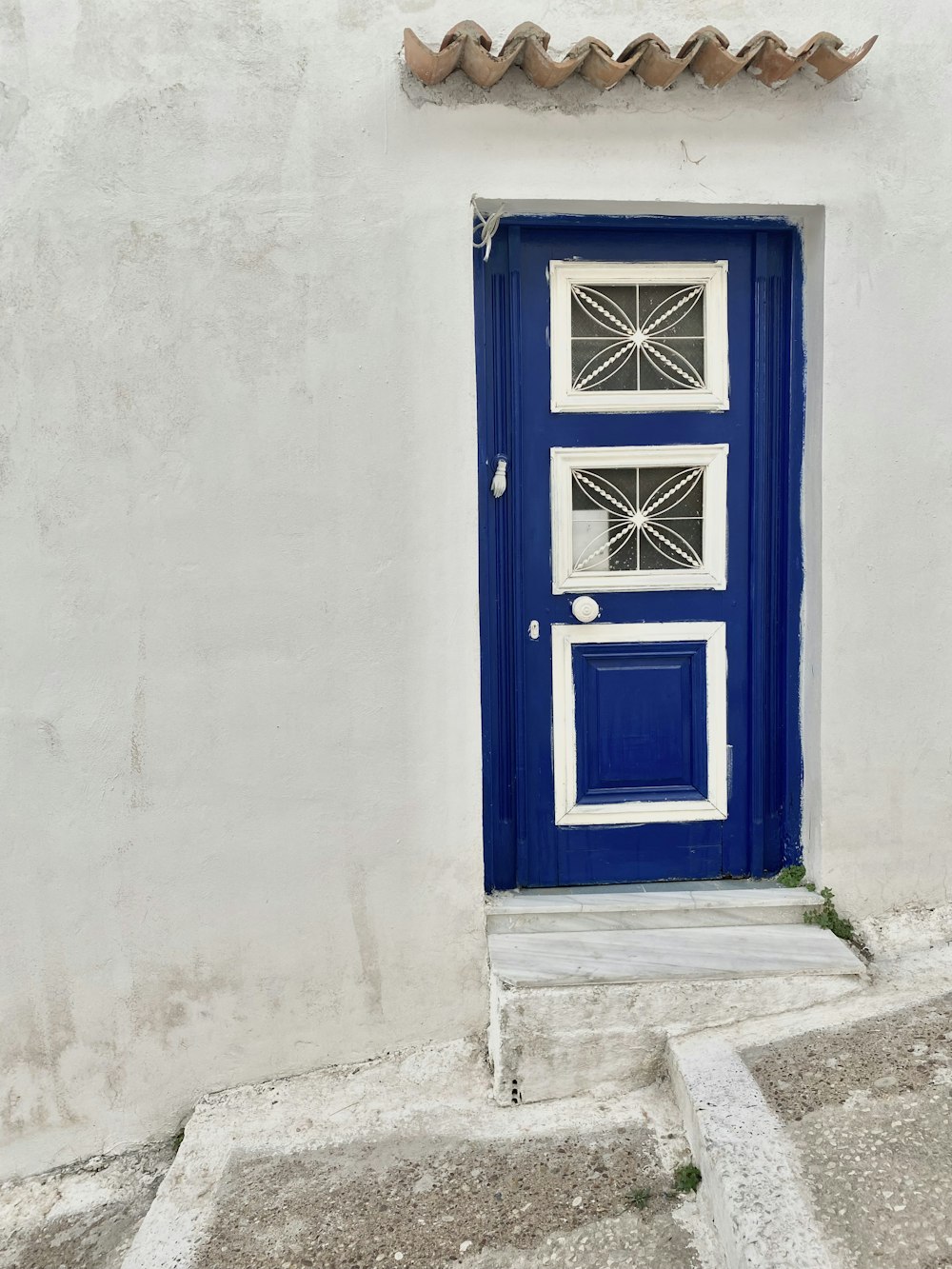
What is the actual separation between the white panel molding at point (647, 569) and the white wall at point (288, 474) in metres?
0.38

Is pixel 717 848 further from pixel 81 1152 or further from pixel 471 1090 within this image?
pixel 81 1152

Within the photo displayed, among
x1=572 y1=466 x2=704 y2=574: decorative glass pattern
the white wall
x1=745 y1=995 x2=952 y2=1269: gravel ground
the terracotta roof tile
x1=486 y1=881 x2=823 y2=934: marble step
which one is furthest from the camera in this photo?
x1=572 y1=466 x2=704 y2=574: decorative glass pattern

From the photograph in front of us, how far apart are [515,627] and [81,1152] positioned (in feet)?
7.49

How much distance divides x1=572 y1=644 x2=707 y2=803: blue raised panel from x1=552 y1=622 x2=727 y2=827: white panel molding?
24 mm

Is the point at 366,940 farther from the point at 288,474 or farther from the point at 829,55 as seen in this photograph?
the point at 829,55

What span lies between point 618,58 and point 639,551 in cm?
156

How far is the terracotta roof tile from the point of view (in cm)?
267

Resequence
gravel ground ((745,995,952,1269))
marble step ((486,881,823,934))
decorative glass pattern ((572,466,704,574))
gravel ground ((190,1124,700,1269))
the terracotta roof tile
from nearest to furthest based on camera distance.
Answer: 1. gravel ground ((745,995,952,1269))
2. gravel ground ((190,1124,700,1269))
3. the terracotta roof tile
4. marble step ((486,881,823,934))
5. decorative glass pattern ((572,466,704,574))

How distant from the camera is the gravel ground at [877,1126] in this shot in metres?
2.10

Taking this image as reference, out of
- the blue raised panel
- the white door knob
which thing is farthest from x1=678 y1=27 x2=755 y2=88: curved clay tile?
the blue raised panel

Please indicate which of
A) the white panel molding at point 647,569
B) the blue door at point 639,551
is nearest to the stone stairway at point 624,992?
the blue door at point 639,551

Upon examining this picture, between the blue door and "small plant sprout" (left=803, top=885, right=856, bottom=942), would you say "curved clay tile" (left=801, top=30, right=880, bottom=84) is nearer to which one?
the blue door

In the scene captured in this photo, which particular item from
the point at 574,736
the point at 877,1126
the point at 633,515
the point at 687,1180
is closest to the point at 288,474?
the point at 633,515

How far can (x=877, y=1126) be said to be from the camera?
7.89ft
